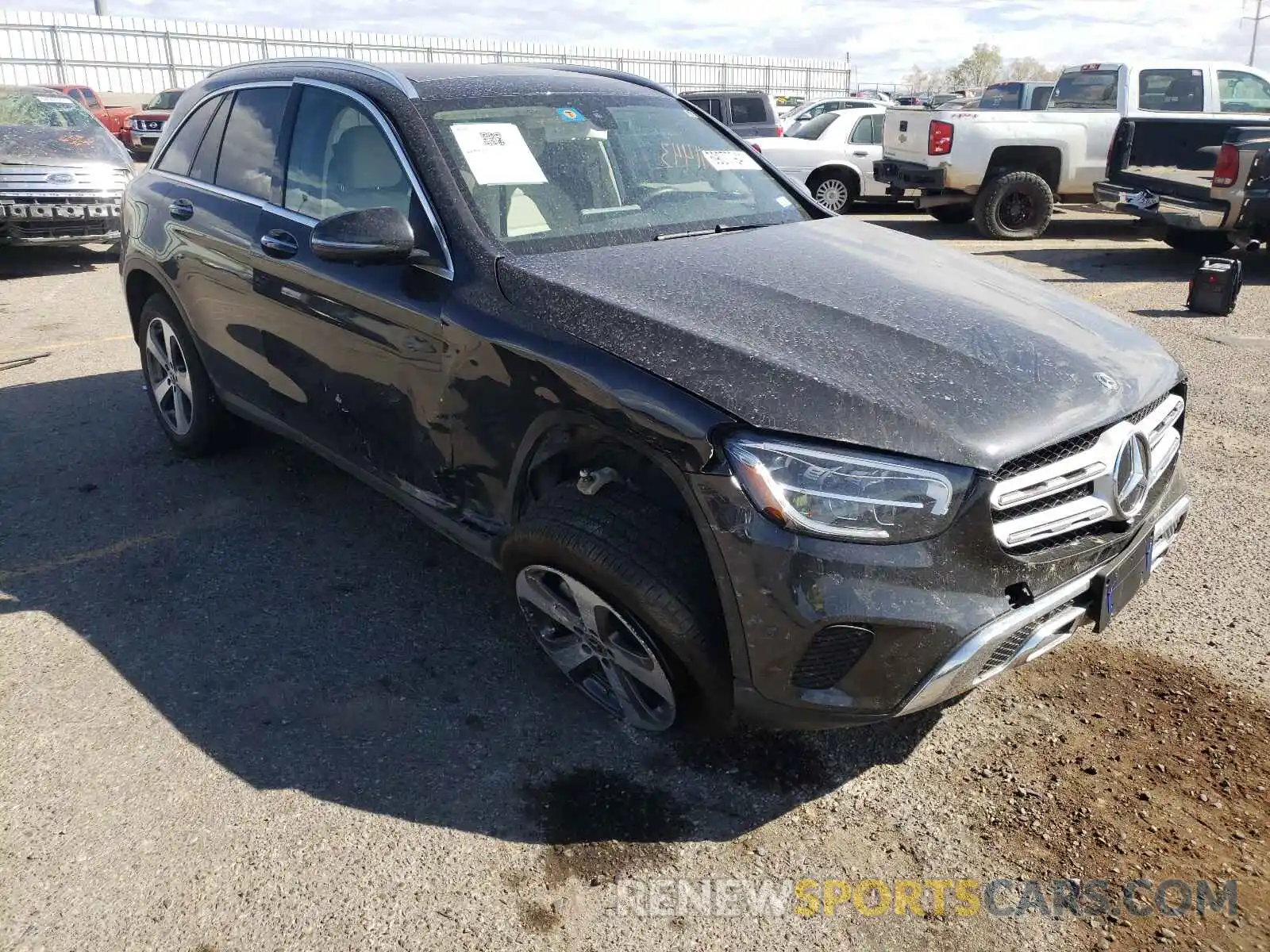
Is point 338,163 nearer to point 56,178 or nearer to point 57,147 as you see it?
point 56,178

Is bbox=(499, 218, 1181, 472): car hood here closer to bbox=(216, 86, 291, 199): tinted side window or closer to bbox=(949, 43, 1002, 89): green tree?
bbox=(216, 86, 291, 199): tinted side window

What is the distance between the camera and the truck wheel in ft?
39.3

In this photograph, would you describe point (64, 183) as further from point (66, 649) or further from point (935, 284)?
point (935, 284)

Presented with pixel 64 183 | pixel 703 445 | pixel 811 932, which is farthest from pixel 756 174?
pixel 64 183

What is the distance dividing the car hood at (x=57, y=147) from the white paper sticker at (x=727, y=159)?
28.3ft

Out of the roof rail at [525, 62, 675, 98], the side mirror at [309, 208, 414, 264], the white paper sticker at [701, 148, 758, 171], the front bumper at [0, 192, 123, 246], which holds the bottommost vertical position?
the front bumper at [0, 192, 123, 246]

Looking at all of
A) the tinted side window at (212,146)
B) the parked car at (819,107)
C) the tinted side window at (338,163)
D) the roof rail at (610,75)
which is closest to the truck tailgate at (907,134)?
the parked car at (819,107)

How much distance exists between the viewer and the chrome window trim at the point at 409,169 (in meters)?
3.08

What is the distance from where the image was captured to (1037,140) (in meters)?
12.0

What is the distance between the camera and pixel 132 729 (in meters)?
3.02

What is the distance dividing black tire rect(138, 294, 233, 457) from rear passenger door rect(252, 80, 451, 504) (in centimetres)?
83

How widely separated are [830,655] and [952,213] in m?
12.6

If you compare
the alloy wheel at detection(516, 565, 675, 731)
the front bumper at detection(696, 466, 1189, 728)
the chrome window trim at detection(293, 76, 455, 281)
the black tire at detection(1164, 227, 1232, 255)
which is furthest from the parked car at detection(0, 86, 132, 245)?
the black tire at detection(1164, 227, 1232, 255)

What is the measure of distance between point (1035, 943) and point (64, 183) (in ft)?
34.8
